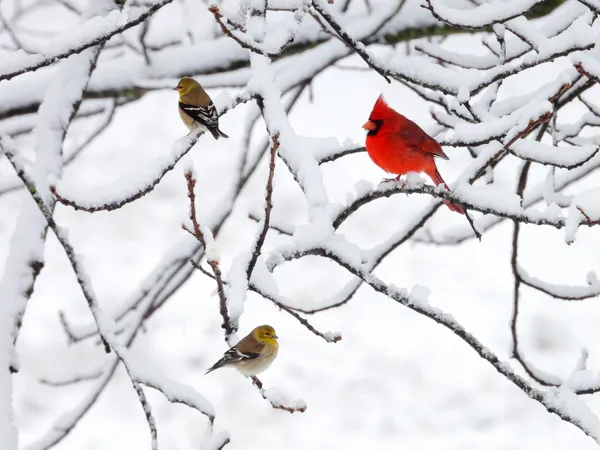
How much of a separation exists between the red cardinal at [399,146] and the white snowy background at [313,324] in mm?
955

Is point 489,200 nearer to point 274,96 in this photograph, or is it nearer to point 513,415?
point 274,96

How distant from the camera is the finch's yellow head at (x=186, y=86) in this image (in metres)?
4.02

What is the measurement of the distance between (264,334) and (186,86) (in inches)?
56.0

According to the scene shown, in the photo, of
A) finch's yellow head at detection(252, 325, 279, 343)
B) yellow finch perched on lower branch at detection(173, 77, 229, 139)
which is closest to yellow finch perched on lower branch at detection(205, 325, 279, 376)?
finch's yellow head at detection(252, 325, 279, 343)

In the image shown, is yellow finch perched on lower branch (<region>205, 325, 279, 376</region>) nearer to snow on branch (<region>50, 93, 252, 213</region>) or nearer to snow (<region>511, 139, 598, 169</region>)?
snow on branch (<region>50, 93, 252, 213</region>)

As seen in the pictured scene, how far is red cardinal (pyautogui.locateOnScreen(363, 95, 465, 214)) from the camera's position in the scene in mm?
3047

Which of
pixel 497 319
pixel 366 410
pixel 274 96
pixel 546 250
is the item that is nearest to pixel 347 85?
pixel 546 250

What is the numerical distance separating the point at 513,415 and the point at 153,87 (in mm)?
4007

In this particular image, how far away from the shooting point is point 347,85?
11.9 meters

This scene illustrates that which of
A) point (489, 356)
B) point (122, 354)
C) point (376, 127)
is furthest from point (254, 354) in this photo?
point (489, 356)

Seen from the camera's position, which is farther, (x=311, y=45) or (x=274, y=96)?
(x=311, y=45)

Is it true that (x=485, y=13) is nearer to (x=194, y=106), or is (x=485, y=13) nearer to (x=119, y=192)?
(x=119, y=192)

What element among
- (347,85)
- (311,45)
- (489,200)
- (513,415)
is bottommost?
(513,415)

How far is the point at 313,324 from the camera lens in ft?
22.9
